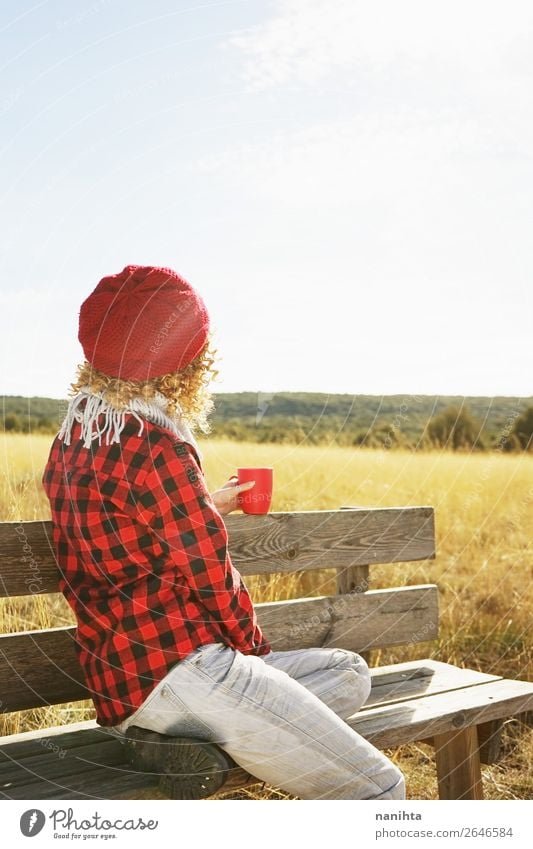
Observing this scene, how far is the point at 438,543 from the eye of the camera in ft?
15.3

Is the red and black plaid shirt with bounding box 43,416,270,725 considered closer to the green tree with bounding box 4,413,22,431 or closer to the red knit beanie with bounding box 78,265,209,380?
the red knit beanie with bounding box 78,265,209,380

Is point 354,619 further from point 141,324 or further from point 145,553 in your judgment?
point 141,324

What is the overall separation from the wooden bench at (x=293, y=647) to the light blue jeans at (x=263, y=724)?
46 millimetres

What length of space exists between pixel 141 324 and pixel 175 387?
155 mm

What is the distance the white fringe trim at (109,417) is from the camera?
1676 mm

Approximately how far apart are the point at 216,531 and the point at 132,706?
1.25 feet

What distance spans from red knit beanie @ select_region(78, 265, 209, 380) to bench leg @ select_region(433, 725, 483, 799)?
4.05 ft

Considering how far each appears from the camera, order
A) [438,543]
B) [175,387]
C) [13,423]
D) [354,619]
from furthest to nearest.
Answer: [13,423], [438,543], [354,619], [175,387]

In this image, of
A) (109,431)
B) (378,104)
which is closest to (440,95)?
(378,104)

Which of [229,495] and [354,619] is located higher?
[229,495]

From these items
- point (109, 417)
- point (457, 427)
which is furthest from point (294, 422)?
point (457, 427)

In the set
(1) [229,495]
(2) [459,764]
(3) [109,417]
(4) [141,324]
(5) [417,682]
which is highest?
(4) [141,324]

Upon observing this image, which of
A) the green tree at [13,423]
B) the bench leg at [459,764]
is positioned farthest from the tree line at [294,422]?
the bench leg at [459,764]

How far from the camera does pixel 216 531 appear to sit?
5.43ft
